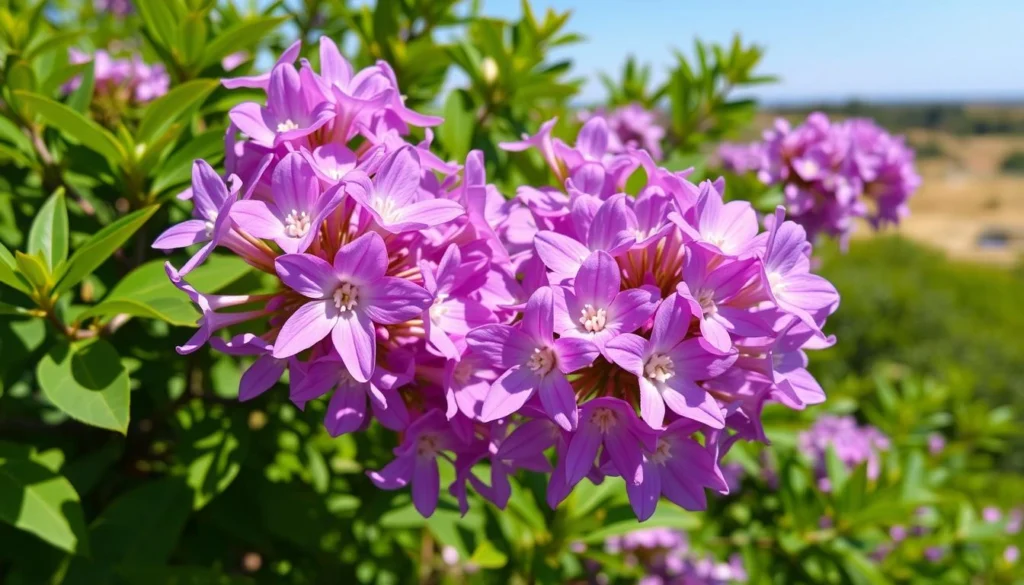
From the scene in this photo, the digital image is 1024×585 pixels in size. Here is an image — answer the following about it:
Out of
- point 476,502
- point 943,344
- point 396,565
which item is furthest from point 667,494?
point 943,344

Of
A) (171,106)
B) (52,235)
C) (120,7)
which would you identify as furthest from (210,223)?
(120,7)

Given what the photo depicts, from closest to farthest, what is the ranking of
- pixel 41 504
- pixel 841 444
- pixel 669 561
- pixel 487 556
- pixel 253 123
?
pixel 253 123 → pixel 41 504 → pixel 487 556 → pixel 669 561 → pixel 841 444


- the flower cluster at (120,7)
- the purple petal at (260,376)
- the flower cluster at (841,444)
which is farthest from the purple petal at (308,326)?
the flower cluster at (120,7)

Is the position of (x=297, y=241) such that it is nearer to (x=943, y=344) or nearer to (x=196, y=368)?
(x=196, y=368)

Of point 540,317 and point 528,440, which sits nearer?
point 540,317

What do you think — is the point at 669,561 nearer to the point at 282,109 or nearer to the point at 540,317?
the point at 540,317

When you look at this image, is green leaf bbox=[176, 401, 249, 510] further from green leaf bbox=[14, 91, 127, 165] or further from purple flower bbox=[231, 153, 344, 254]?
purple flower bbox=[231, 153, 344, 254]

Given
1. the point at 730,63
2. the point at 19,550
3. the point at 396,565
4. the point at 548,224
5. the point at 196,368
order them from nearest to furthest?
the point at 548,224 < the point at 19,550 < the point at 196,368 < the point at 396,565 < the point at 730,63
